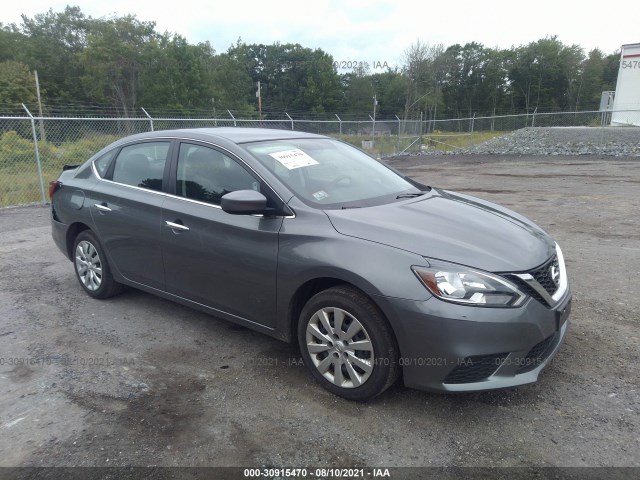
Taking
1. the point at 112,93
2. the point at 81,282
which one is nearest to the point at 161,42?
the point at 112,93

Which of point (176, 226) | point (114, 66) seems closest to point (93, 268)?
point (176, 226)

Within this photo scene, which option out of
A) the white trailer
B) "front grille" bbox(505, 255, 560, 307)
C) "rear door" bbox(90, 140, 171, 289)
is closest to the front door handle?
"rear door" bbox(90, 140, 171, 289)

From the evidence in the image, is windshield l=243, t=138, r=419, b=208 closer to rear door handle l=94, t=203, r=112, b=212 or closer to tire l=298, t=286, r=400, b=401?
tire l=298, t=286, r=400, b=401

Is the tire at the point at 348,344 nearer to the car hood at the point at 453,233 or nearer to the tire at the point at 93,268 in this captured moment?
the car hood at the point at 453,233

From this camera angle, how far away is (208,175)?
12.3 ft

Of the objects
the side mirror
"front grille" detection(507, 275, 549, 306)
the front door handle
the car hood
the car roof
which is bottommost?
"front grille" detection(507, 275, 549, 306)

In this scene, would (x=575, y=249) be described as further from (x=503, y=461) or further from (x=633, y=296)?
(x=503, y=461)

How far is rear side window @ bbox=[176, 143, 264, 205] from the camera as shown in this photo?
139 inches

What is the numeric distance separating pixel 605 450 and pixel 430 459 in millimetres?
928

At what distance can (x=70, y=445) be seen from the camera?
8.64 feet

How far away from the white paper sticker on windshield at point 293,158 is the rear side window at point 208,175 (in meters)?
0.30

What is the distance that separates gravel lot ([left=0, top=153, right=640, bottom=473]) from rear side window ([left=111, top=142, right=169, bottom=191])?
48.4 inches

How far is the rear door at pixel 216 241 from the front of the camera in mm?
3273

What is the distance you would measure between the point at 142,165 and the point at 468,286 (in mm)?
3082
